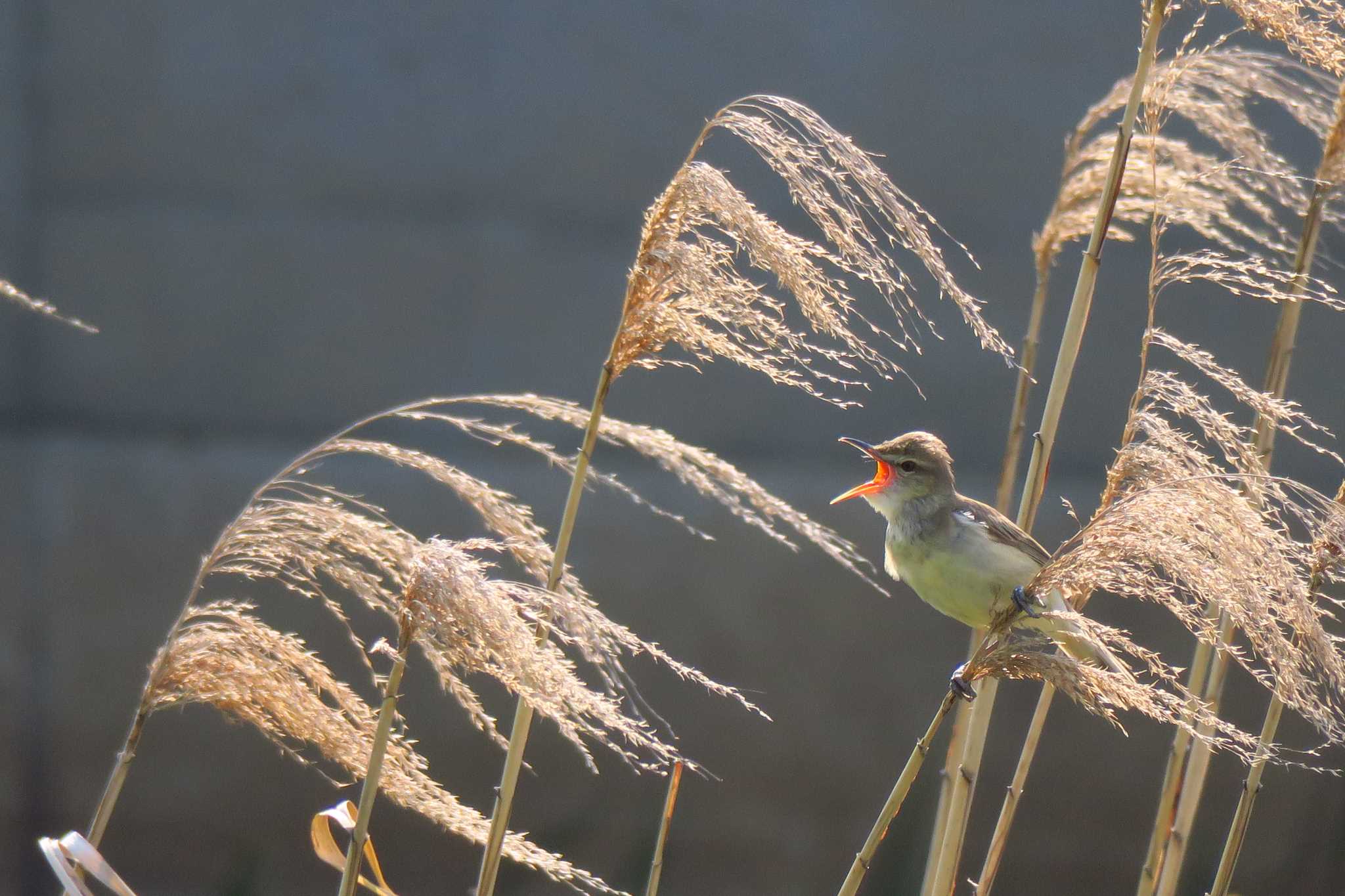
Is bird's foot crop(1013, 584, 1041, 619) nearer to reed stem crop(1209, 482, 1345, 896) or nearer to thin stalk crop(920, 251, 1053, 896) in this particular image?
reed stem crop(1209, 482, 1345, 896)

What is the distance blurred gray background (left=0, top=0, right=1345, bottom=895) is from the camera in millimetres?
3570

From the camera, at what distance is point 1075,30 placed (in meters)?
3.66

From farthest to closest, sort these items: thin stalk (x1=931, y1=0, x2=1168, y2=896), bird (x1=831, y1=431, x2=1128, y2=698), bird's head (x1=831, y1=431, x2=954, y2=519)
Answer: bird's head (x1=831, y1=431, x2=954, y2=519) → bird (x1=831, y1=431, x2=1128, y2=698) → thin stalk (x1=931, y1=0, x2=1168, y2=896)

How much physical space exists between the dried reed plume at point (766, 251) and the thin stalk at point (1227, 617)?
2.14ft

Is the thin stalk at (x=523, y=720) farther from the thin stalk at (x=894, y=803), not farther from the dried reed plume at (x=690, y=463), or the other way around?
the thin stalk at (x=894, y=803)

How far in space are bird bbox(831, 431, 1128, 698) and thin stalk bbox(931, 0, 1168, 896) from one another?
49 centimetres

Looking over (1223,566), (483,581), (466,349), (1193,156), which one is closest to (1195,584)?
(1223,566)

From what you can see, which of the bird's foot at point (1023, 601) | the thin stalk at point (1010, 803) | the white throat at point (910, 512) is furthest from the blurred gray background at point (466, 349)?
the bird's foot at point (1023, 601)

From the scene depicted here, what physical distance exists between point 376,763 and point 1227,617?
1.04m

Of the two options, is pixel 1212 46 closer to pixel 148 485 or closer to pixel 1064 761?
pixel 1064 761

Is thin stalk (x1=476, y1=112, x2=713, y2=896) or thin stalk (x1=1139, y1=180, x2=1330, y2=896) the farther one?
thin stalk (x1=1139, y1=180, x2=1330, y2=896)

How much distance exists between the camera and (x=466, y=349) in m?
3.67

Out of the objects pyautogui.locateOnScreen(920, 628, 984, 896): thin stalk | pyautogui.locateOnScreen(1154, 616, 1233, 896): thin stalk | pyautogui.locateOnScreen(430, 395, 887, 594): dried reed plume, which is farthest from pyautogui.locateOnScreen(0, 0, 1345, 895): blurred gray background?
pyautogui.locateOnScreen(430, 395, 887, 594): dried reed plume

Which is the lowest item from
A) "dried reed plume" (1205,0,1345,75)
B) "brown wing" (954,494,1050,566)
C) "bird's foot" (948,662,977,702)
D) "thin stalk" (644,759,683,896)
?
"thin stalk" (644,759,683,896)
